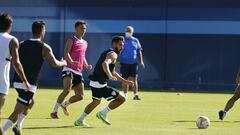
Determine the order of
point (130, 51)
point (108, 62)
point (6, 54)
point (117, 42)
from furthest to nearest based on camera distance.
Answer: point (130, 51)
point (117, 42)
point (108, 62)
point (6, 54)

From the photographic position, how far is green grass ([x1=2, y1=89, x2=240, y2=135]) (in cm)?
1343

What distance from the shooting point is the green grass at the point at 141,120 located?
13.4m

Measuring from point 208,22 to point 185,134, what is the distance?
20.0 meters

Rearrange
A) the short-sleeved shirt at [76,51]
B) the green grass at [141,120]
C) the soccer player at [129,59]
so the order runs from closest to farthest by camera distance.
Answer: the green grass at [141,120] < the short-sleeved shirt at [76,51] < the soccer player at [129,59]

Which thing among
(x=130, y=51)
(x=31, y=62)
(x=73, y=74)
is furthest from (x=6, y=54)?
(x=130, y=51)

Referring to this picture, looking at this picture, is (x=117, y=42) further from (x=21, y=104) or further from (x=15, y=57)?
(x=15, y=57)

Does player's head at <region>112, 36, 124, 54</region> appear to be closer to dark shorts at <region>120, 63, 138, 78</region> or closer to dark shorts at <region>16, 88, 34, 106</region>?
dark shorts at <region>16, 88, 34, 106</region>

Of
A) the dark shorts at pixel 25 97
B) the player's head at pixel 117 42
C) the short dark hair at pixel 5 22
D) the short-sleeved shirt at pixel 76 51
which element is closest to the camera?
the short dark hair at pixel 5 22

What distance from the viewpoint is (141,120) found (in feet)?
52.6

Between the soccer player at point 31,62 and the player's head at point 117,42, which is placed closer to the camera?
the soccer player at point 31,62

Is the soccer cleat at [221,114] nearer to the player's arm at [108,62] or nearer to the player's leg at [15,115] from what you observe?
the player's arm at [108,62]

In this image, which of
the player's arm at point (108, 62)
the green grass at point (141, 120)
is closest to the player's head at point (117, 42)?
the player's arm at point (108, 62)

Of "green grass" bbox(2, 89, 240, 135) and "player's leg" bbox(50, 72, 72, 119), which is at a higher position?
"player's leg" bbox(50, 72, 72, 119)

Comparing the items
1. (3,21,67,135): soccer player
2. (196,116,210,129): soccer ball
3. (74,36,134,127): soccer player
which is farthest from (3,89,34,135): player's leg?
(196,116,210,129): soccer ball
